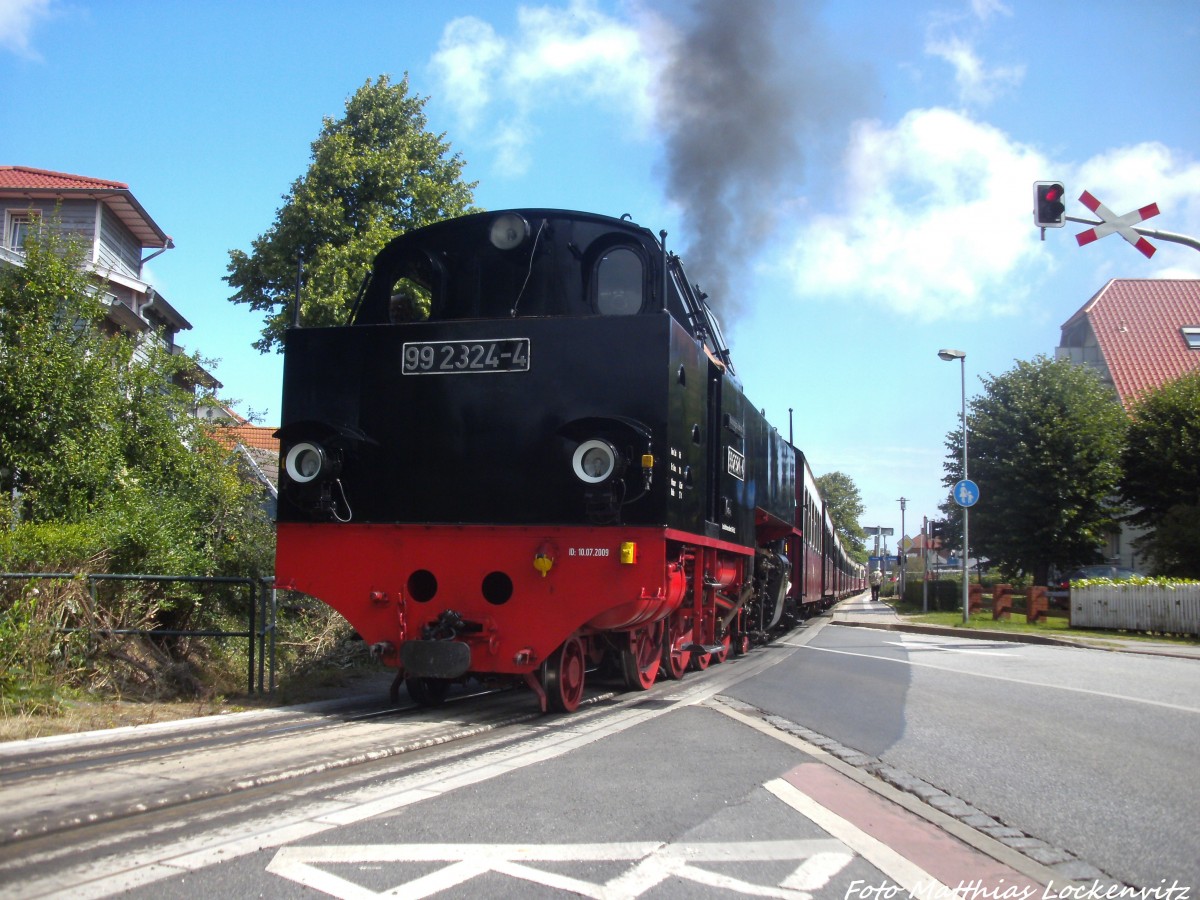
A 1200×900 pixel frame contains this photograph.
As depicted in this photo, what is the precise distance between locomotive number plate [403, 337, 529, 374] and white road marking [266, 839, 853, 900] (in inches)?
155

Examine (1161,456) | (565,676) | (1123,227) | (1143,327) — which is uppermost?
(1143,327)

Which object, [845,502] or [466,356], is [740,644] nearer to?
[466,356]

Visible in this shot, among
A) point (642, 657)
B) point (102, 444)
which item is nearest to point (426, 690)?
point (642, 657)

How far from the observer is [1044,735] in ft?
22.6

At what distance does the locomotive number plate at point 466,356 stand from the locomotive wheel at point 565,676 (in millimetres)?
1983

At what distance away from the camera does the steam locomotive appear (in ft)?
21.9

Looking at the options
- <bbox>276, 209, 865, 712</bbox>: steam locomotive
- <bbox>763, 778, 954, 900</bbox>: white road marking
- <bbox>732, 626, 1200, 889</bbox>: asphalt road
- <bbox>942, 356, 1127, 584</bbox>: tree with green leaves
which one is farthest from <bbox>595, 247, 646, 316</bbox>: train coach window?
<bbox>942, 356, 1127, 584</bbox>: tree with green leaves

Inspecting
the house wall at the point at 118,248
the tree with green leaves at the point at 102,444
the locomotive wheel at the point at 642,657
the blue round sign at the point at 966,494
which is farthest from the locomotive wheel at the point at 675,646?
the house wall at the point at 118,248

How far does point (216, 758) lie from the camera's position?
A: 16.3ft

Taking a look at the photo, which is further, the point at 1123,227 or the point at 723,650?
the point at 1123,227

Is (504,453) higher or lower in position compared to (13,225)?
lower

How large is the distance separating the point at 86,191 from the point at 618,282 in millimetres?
18822

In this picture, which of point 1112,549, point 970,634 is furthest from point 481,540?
point 1112,549

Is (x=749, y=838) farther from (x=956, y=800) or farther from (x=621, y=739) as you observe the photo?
(x=621, y=739)
